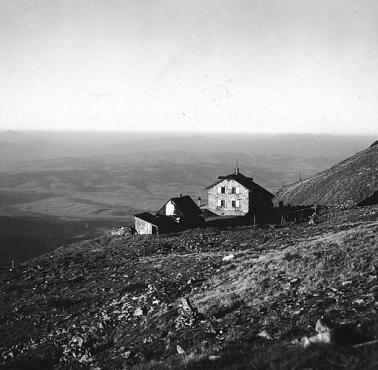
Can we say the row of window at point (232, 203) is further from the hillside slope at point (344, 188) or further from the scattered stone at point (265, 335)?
the scattered stone at point (265, 335)

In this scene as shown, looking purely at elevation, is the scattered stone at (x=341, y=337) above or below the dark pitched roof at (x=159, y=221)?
above

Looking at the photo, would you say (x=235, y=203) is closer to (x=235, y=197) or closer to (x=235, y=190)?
(x=235, y=197)

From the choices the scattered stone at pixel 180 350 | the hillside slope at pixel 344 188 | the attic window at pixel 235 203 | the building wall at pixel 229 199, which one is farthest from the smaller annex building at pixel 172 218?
the scattered stone at pixel 180 350

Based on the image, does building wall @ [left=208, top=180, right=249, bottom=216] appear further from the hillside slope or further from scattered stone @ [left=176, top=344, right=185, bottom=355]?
scattered stone @ [left=176, top=344, right=185, bottom=355]

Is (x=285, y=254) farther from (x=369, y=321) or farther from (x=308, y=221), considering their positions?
(x=308, y=221)

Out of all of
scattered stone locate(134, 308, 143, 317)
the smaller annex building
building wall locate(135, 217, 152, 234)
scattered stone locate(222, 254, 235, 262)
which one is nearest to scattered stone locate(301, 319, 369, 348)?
scattered stone locate(134, 308, 143, 317)
